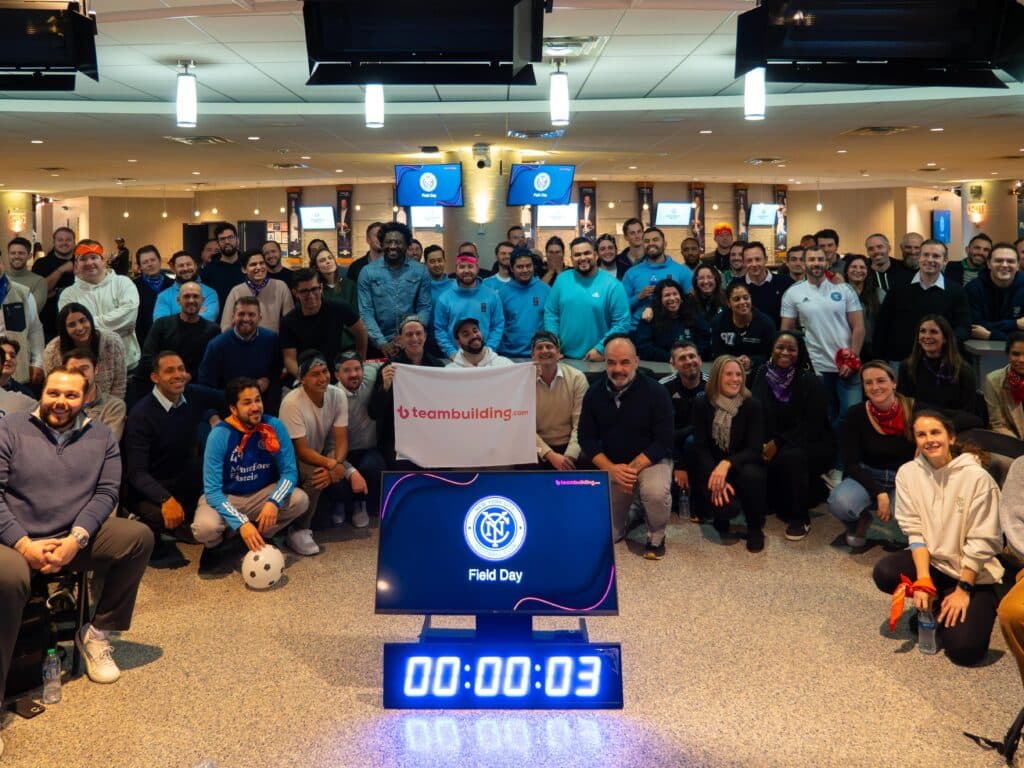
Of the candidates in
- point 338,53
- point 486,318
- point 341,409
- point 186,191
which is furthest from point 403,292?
point 186,191

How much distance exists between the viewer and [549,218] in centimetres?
1861

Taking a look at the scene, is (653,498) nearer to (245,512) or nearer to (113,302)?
(245,512)

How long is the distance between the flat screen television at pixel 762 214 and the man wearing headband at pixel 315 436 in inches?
648

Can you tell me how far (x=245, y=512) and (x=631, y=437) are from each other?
2289 mm

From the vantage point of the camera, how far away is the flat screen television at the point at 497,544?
3678 mm

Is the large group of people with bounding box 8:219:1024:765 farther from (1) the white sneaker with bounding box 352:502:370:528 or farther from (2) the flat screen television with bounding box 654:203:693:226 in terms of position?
(2) the flat screen television with bounding box 654:203:693:226

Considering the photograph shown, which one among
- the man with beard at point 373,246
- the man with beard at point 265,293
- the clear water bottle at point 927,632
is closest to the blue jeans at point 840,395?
the clear water bottle at point 927,632

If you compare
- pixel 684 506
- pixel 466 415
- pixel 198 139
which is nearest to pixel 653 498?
pixel 684 506

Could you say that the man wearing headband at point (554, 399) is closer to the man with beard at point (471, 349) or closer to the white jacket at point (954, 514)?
the man with beard at point (471, 349)

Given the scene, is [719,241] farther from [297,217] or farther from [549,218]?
[297,217]

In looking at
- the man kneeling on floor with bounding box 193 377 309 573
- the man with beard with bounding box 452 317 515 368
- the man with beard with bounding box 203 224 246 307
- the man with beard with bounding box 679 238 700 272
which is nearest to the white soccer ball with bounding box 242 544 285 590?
the man kneeling on floor with bounding box 193 377 309 573

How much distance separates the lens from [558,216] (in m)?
18.7

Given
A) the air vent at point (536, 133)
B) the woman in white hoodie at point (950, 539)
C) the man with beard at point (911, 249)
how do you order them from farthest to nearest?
the air vent at point (536, 133) < the man with beard at point (911, 249) < the woman in white hoodie at point (950, 539)

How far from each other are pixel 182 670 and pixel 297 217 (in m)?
17.5
